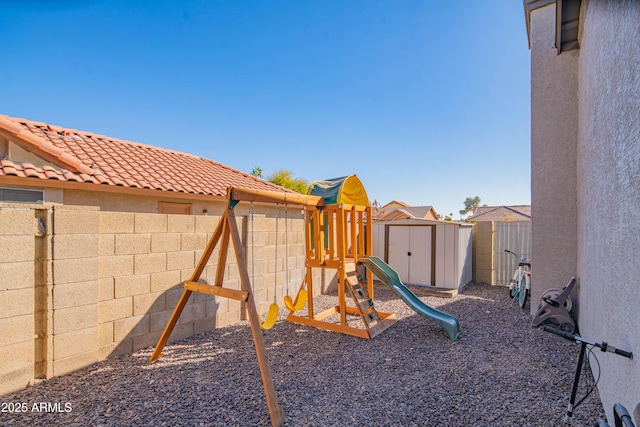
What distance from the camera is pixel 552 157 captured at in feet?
17.0

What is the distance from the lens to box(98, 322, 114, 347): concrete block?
336 cm

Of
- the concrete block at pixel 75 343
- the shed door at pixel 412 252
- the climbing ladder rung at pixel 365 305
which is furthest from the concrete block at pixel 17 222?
the shed door at pixel 412 252

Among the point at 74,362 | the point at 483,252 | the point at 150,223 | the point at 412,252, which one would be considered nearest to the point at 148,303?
the point at 74,362

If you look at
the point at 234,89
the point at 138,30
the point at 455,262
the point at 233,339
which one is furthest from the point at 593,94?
the point at 234,89

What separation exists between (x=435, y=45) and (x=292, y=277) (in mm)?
6658

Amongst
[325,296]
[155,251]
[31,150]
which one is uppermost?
[31,150]

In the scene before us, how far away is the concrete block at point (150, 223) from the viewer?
3703mm

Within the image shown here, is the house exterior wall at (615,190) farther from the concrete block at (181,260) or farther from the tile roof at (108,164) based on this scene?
the tile roof at (108,164)

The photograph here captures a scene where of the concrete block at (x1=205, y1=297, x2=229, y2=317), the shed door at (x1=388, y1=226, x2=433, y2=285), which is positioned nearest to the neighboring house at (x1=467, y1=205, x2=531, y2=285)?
the shed door at (x1=388, y1=226, x2=433, y2=285)

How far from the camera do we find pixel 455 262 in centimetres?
735

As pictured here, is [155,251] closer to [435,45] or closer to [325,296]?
[325,296]

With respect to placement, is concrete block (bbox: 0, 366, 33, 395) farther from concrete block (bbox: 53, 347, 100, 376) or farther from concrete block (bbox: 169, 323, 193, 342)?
concrete block (bbox: 169, 323, 193, 342)

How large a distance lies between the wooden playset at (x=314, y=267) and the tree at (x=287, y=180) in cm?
1137

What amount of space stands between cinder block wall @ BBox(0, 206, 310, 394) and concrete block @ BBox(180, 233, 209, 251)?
0.05ft
